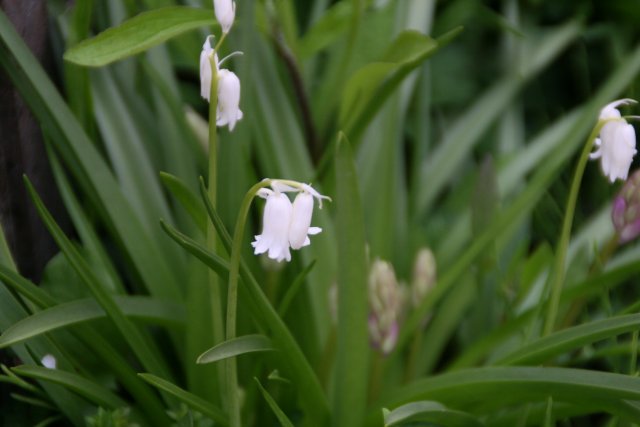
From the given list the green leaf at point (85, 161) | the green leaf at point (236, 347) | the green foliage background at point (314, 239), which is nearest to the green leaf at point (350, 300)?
the green foliage background at point (314, 239)

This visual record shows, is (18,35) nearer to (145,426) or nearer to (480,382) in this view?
(145,426)

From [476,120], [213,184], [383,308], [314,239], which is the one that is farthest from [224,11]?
[476,120]

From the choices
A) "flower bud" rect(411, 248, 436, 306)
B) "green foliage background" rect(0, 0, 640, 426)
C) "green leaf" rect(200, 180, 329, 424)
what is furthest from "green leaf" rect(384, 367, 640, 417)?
"flower bud" rect(411, 248, 436, 306)

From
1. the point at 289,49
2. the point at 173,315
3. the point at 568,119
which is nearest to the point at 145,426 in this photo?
the point at 173,315

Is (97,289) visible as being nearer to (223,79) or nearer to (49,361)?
(49,361)

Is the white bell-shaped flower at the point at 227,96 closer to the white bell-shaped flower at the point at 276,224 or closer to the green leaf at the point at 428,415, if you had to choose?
the white bell-shaped flower at the point at 276,224
